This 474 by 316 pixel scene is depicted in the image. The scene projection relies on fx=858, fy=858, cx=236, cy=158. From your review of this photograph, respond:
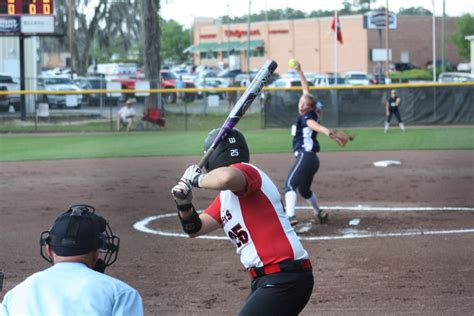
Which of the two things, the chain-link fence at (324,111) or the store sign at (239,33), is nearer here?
the chain-link fence at (324,111)

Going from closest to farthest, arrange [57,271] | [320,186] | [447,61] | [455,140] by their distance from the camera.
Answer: [57,271], [320,186], [455,140], [447,61]

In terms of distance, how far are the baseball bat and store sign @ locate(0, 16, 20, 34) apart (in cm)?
2139

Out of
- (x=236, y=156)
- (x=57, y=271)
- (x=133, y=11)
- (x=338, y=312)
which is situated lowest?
(x=338, y=312)

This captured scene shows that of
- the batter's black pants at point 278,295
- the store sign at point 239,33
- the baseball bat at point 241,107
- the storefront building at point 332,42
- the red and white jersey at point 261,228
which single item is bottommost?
the batter's black pants at point 278,295

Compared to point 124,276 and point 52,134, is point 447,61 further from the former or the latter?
point 124,276

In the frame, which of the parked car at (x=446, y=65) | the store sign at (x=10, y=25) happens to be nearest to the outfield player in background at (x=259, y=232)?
the store sign at (x=10, y=25)

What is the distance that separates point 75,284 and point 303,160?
315 inches

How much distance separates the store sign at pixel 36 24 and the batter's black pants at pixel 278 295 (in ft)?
71.3

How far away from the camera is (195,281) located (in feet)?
27.4

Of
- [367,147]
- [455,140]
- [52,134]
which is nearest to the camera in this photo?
[367,147]

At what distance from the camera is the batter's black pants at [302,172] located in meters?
11.0

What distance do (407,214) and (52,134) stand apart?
19.5 metres

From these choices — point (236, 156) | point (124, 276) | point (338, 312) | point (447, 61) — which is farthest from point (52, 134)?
point (447, 61)

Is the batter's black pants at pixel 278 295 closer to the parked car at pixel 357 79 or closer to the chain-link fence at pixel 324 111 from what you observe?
the chain-link fence at pixel 324 111
